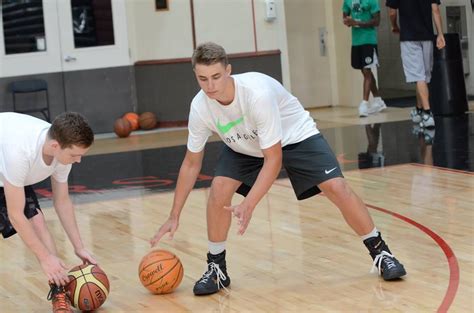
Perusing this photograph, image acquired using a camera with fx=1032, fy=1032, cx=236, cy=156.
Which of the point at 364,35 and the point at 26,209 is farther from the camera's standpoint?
the point at 364,35

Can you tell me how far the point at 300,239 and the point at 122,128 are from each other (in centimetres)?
913

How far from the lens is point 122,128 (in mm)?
16500

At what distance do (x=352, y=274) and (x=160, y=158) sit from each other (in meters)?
7.19

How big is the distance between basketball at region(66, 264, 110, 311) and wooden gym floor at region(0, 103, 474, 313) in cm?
14

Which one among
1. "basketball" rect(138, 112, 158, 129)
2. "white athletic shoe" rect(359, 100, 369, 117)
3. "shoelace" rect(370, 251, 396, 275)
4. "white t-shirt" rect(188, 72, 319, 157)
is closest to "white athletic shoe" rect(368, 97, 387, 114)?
"white athletic shoe" rect(359, 100, 369, 117)

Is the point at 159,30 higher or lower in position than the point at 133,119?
higher

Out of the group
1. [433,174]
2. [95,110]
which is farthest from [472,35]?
[433,174]

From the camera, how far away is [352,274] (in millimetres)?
6527

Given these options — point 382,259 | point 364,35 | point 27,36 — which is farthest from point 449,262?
point 27,36

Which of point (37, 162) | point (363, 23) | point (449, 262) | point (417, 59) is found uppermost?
point (363, 23)

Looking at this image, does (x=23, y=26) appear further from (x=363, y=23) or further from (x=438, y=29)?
(x=438, y=29)

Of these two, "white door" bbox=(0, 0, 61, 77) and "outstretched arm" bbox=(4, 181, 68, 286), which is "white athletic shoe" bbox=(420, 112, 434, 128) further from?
"outstretched arm" bbox=(4, 181, 68, 286)

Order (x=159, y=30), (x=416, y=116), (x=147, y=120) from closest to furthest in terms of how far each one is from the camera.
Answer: (x=416, y=116), (x=147, y=120), (x=159, y=30)

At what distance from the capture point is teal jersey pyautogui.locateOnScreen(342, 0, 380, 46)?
16.0 meters
